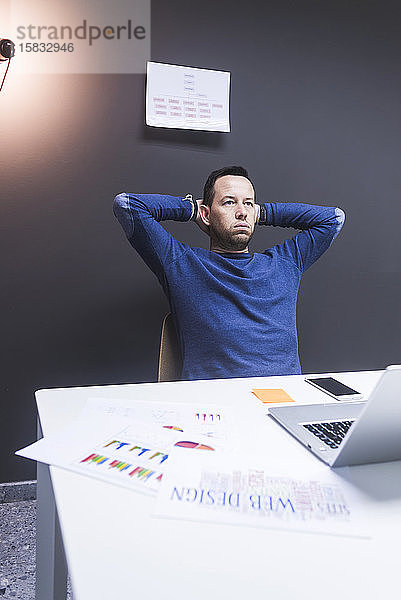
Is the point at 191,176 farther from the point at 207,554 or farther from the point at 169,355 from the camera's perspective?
the point at 207,554

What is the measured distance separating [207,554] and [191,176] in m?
1.97

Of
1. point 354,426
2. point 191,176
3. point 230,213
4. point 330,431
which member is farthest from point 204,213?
point 354,426

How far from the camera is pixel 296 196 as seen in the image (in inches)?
101

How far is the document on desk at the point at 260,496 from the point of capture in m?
0.69

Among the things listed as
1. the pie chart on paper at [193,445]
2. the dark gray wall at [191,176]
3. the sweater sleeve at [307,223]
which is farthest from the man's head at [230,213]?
the pie chart on paper at [193,445]

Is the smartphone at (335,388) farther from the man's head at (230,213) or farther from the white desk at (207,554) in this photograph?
the man's head at (230,213)

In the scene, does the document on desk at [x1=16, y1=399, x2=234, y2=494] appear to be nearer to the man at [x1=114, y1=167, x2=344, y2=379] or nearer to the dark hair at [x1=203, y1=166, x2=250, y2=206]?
the man at [x1=114, y1=167, x2=344, y2=379]

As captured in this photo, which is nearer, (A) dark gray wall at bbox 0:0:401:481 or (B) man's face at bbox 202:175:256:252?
(B) man's face at bbox 202:175:256:252

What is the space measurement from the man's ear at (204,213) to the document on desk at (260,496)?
1381 millimetres

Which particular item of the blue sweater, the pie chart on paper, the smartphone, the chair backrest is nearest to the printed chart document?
the blue sweater

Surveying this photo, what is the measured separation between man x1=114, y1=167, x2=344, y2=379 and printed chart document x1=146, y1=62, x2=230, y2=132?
38 centimetres

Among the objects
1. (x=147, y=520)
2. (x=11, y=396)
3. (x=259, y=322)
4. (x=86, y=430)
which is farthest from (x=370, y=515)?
(x=11, y=396)

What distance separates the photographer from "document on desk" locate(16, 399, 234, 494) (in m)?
0.82

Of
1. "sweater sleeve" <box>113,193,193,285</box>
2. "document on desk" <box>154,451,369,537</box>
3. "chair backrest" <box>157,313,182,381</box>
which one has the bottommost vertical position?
"chair backrest" <box>157,313,182,381</box>
